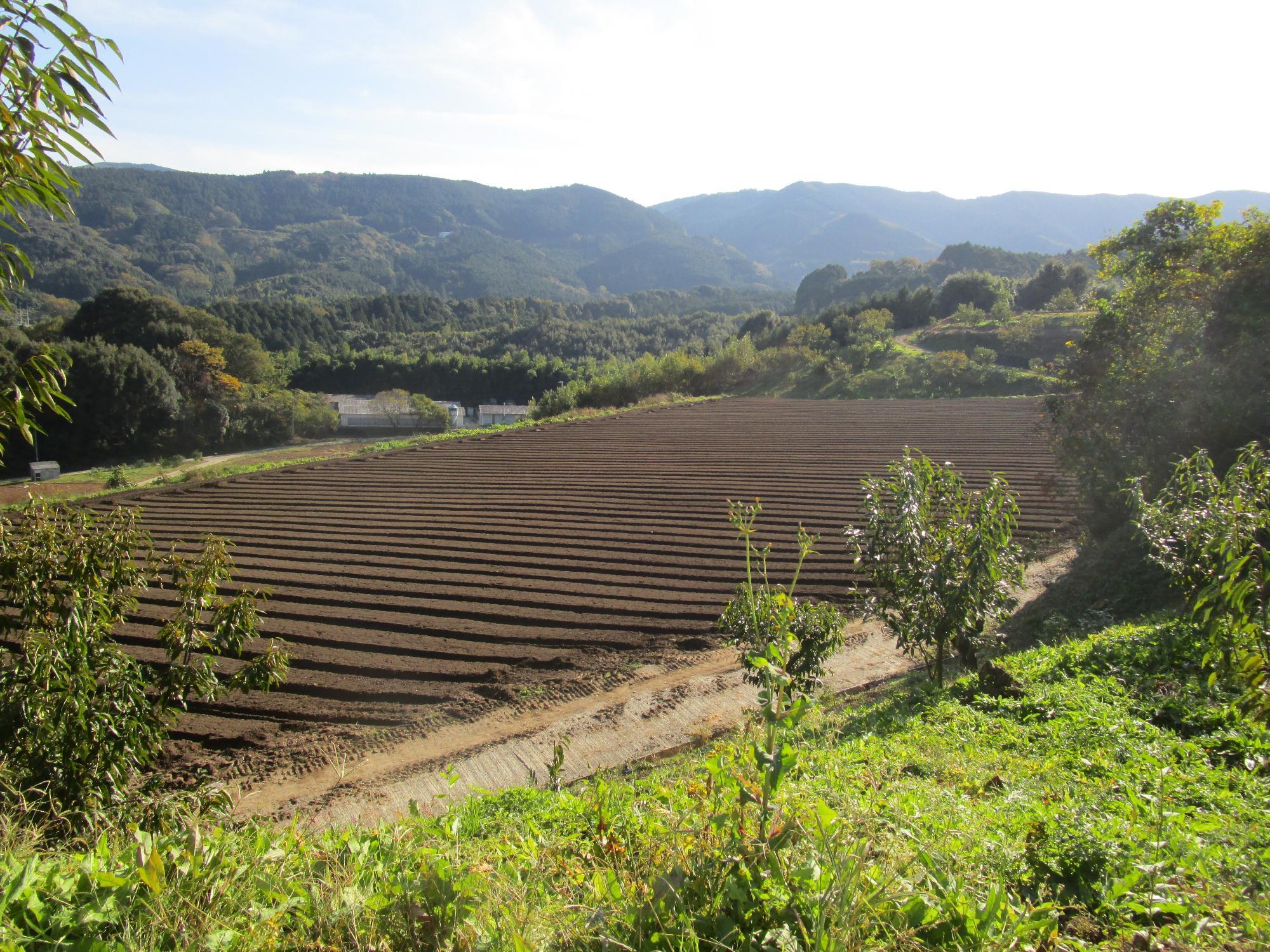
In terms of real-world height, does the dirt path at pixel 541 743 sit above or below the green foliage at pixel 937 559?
below

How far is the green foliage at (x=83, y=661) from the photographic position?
276cm

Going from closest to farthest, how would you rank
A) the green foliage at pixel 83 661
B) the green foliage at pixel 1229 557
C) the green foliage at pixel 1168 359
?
the green foliage at pixel 1229 557 < the green foliage at pixel 83 661 < the green foliage at pixel 1168 359

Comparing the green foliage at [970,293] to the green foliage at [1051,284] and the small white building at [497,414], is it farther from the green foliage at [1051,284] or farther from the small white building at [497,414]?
the small white building at [497,414]

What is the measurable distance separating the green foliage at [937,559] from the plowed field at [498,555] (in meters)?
2.41

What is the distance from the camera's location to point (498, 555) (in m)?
10.1

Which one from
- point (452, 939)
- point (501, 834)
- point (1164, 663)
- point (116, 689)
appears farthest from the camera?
point (1164, 663)

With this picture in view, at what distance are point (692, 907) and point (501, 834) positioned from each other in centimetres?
171

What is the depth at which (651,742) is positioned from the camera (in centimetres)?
567

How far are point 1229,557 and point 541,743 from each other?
187 inches

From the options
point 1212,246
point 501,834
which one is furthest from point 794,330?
point 501,834

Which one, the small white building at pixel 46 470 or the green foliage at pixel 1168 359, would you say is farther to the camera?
the small white building at pixel 46 470

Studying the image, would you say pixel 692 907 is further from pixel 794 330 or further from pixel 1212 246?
pixel 794 330

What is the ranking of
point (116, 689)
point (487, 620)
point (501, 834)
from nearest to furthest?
1. point (116, 689)
2. point (501, 834)
3. point (487, 620)

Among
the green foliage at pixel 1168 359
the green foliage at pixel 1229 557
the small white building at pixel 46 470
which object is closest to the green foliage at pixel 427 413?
the small white building at pixel 46 470
